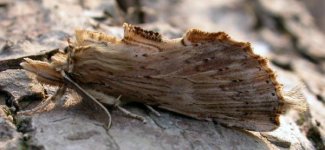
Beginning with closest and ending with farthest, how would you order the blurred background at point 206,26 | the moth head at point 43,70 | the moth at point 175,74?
the moth at point 175,74, the moth head at point 43,70, the blurred background at point 206,26

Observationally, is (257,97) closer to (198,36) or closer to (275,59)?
(198,36)

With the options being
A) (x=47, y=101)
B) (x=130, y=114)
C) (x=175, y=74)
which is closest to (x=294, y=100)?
(x=175, y=74)

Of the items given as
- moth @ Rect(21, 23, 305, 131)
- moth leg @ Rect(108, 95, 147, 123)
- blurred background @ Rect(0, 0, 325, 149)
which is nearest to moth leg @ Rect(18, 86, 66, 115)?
moth @ Rect(21, 23, 305, 131)

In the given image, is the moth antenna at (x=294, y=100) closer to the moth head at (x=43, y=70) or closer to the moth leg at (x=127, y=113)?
the moth leg at (x=127, y=113)

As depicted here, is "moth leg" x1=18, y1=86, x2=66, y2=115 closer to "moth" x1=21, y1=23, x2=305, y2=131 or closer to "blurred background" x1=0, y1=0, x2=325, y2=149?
"moth" x1=21, y1=23, x2=305, y2=131

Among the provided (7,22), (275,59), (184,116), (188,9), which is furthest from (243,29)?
(184,116)

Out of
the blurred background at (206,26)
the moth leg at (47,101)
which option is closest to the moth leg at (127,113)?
the moth leg at (47,101)
